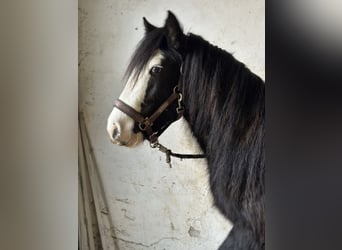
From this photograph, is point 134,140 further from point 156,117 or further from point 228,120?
point 228,120

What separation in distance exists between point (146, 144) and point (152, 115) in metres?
0.11

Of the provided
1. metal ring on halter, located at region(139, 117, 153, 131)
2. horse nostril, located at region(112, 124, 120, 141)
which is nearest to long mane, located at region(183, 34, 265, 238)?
metal ring on halter, located at region(139, 117, 153, 131)

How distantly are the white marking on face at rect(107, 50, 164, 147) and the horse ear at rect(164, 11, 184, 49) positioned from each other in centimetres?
6

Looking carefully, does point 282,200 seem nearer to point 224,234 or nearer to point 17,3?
point 224,234

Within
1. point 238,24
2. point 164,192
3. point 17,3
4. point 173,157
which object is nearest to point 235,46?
A: point 238,24

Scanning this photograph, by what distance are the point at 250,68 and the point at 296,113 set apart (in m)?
0.20

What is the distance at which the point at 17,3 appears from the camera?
164 centimetres

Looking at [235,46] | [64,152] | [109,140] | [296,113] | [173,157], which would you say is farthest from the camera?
[64,152]

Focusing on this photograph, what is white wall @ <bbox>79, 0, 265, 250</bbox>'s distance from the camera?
1.27 meters

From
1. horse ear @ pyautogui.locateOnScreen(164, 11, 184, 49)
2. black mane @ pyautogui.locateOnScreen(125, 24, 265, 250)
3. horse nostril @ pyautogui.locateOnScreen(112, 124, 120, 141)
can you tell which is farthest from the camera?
horse nostril @ pyautogui.locateOnScreen(112, 124, 120, 141)

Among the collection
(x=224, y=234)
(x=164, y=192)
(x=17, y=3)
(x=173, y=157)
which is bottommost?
(x=224, y=234)

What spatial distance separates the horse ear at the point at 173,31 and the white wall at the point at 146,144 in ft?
0.07

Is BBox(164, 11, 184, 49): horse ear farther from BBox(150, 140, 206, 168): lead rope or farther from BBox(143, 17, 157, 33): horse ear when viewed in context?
BBox(150, 140, 206, 168): lead rope

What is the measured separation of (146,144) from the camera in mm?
1421
